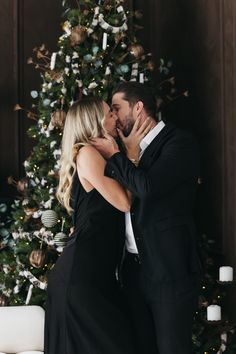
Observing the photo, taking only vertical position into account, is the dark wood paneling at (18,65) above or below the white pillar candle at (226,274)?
above

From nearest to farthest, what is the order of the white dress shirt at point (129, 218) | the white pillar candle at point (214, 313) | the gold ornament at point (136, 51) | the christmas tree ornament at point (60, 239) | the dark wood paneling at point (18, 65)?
the white dress shirt at point (129, 218) < the white pillar candle at point (214, 313) < the christmas tree ornament at point (60, 239) < the gold ornament at point (136, 51) < the dark wood paneling at point (18, 65)

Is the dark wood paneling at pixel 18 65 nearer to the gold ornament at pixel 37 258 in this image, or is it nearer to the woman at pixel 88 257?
the gold ornament at pixel 37 258

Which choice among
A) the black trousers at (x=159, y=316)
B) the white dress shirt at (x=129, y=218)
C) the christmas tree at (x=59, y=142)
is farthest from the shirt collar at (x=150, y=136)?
the christmas tree at (x=59, y=142)

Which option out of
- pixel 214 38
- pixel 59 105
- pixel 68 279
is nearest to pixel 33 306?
pixel 68 279

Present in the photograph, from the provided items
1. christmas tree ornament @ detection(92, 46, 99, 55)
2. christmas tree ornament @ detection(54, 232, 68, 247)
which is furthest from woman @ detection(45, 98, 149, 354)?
christmas tree ornament @ detection(92, 46, 99, 55)

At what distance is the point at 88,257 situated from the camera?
3654 mm

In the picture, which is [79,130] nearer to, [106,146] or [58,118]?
[106,146]

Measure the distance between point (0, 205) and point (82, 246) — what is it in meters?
2.06

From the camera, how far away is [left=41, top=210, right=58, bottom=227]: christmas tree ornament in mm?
4824

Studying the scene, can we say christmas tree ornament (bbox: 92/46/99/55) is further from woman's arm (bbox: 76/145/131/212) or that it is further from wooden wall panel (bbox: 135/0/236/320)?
woman's arm (bbox: 76/145/131/212)

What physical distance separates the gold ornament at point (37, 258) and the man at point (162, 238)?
1.18 metres

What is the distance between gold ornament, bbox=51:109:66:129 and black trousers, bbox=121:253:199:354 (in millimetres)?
1397

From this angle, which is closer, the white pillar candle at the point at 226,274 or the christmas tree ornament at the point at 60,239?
the white pillar candle at the point at 226,274

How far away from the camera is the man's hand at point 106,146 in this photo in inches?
145
